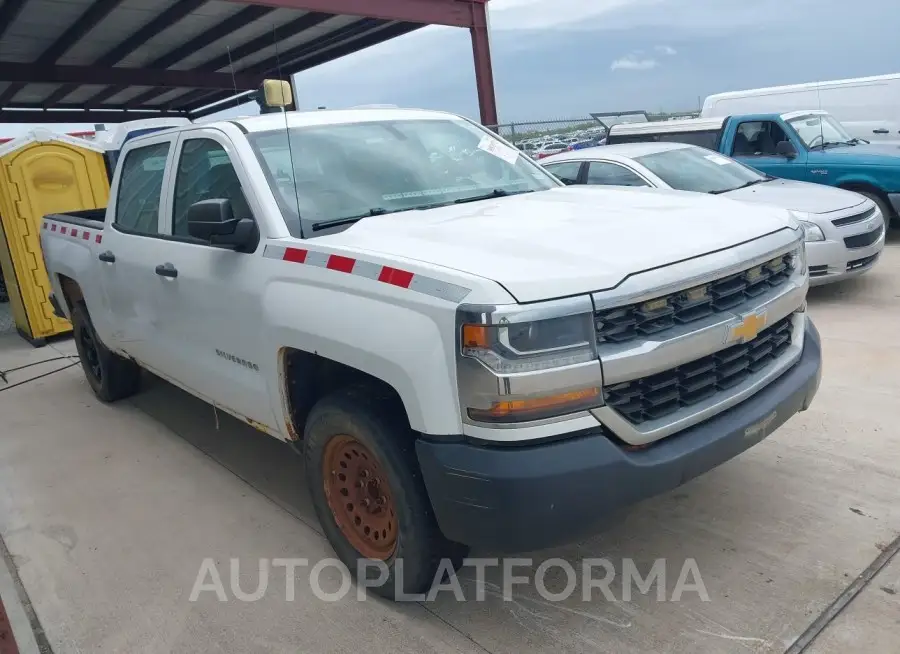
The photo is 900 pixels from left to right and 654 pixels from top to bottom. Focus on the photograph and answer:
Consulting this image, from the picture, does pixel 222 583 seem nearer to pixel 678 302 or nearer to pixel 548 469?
pixel 548 469

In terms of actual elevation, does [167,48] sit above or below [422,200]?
above

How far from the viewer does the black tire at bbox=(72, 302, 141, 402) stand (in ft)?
18.1

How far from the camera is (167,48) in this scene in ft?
43.5

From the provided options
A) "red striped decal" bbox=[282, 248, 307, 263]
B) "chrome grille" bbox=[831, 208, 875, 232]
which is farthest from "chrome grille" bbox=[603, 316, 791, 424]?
"chrome grille" bbox=[831, 208, 875, 232]

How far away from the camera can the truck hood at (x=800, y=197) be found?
22.2 ft

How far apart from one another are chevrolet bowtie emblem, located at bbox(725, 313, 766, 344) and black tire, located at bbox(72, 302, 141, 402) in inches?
168

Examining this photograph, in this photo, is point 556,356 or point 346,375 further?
point 346,375

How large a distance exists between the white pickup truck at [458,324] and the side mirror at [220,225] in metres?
0.01

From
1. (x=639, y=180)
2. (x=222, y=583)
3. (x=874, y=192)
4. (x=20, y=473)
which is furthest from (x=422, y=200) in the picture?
(x=874, y=192)

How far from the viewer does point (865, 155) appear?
8.88m

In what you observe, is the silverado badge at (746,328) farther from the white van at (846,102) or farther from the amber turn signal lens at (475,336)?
the white van at (846,102)

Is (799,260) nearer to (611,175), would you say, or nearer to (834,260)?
(834,260)

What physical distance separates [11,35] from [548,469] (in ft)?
41.0

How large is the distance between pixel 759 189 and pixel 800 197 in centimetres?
37
